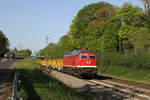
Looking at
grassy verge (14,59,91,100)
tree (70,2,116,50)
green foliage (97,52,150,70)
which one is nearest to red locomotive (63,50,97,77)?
grassy verge (14,59,91,100)

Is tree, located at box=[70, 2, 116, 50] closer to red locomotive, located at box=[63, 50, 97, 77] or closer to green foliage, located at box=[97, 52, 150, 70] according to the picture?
green foliage, located at box=[97, 52, 150, 70]

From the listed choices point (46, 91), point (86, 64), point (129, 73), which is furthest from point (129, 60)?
point (46, 91)

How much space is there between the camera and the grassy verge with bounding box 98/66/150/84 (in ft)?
80.1

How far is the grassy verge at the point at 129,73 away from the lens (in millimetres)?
24405

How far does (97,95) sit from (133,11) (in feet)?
128

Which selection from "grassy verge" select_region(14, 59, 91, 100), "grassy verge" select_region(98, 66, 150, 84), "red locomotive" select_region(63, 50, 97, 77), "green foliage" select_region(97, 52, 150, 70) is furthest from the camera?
"green foliage" select_region(97, 52, 150, 70)

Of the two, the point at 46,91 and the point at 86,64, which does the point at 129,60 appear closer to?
the point at 86,64

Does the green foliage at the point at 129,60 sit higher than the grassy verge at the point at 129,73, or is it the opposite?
the green foliage at the point at 129,60

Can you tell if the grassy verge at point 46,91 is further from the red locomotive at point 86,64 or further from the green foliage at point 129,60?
the green foliage at point 129,60

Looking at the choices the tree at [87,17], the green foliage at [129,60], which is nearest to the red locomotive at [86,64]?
the green foliage at [129,60]

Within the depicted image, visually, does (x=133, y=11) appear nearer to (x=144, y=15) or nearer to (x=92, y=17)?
(x=144, y=15)

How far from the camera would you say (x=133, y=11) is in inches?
1897

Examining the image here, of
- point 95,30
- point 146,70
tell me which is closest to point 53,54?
point 95,30

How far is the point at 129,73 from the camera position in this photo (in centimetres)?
2847
